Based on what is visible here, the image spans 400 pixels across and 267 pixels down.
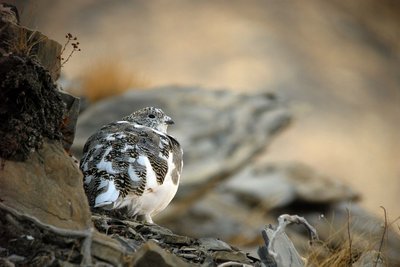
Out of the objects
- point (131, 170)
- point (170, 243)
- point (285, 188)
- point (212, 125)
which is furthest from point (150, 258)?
point (285, 188)

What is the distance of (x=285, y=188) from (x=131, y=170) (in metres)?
12.1

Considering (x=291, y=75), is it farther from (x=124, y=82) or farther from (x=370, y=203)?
(x=124, y=82)

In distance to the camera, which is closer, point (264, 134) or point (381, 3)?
point (264, 134)

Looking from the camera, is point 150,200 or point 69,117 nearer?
point 69,117

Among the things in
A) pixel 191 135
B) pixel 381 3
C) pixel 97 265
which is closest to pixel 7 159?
pixel 97 265

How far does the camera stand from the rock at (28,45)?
5164 millimetres

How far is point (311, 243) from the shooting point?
6.01m

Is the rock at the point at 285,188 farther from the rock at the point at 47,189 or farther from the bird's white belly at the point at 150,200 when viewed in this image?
the rock at the point at 47,189

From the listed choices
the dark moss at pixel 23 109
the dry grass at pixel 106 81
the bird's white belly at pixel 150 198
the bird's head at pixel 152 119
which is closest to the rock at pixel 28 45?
the dark moss at pixel 23 109

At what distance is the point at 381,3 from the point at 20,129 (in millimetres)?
25335

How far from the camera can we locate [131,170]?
19.9 ft

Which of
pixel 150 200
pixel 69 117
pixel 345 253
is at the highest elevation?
pixel 69 117

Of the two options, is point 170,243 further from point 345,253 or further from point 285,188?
point 285,188

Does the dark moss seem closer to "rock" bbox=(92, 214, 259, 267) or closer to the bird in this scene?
"rock" bbox=(92, 214, 259, 267)
